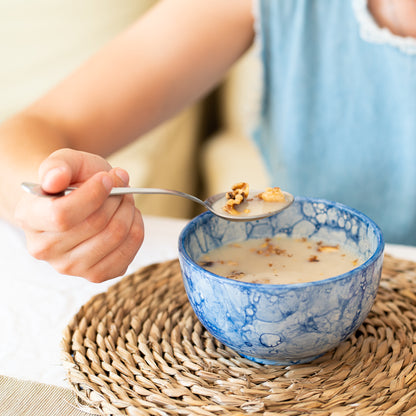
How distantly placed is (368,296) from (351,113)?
60 centimetres

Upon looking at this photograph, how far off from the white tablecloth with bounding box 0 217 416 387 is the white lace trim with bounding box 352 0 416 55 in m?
0.34

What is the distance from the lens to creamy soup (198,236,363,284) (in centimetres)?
51

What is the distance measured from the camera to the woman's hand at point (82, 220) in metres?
0.45

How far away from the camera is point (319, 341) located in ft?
1.44

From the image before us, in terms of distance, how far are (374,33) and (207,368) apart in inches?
25.7

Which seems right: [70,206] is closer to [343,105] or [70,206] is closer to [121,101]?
[121,101]

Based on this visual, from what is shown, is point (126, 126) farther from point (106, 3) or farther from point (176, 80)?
point (106, 3)

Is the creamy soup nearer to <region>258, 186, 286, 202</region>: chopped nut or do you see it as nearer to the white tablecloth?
<region>258, 186, 286, 202</region>: chopped nut

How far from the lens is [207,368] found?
1.57 feet

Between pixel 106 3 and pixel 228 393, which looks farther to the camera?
pixel 106 3

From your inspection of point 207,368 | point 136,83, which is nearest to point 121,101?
point 136,83

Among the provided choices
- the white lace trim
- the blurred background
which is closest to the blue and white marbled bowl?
the white lace trim

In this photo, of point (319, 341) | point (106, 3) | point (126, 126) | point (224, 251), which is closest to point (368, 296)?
point (319, 341)

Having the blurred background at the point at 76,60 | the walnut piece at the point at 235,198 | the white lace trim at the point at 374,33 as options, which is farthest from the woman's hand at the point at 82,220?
the blurred background at the point at 76,60
